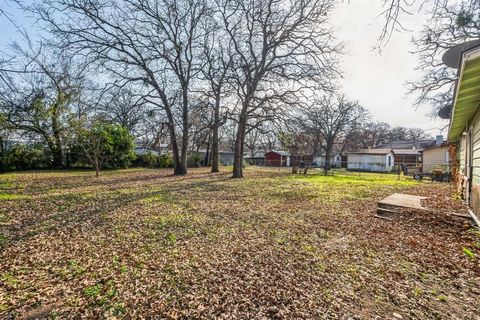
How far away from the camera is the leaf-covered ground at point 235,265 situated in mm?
2354

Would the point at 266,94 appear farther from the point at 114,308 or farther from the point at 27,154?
the point at 27,154

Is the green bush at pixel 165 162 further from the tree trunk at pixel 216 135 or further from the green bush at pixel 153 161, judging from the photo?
the tree trunk at pixel 216 135

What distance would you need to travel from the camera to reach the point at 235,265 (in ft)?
10.6

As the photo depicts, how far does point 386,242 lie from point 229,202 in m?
4.57

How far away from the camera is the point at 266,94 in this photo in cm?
1483

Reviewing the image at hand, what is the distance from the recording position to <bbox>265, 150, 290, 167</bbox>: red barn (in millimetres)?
42781

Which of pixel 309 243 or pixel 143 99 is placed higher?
pixel 143 99

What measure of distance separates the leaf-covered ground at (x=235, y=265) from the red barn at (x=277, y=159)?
36.7m

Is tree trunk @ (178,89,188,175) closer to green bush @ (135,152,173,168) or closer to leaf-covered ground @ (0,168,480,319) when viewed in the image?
green bush @ (135,152,173,168)

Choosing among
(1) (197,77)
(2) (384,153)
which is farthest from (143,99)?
(2) (384,153)

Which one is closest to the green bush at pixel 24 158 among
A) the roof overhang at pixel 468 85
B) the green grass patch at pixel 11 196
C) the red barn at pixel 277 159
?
the green grass patch at pixel 11 196

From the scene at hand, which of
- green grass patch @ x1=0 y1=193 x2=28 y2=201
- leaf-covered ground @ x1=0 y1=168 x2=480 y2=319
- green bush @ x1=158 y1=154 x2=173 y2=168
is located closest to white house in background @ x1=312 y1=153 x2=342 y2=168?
green bush @ x1=158 y1=154 x2=173 y2=168

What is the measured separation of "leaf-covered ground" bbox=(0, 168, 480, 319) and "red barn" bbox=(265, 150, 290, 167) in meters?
36.7

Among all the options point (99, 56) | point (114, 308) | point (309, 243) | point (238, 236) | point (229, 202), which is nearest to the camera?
point (114, 308)
